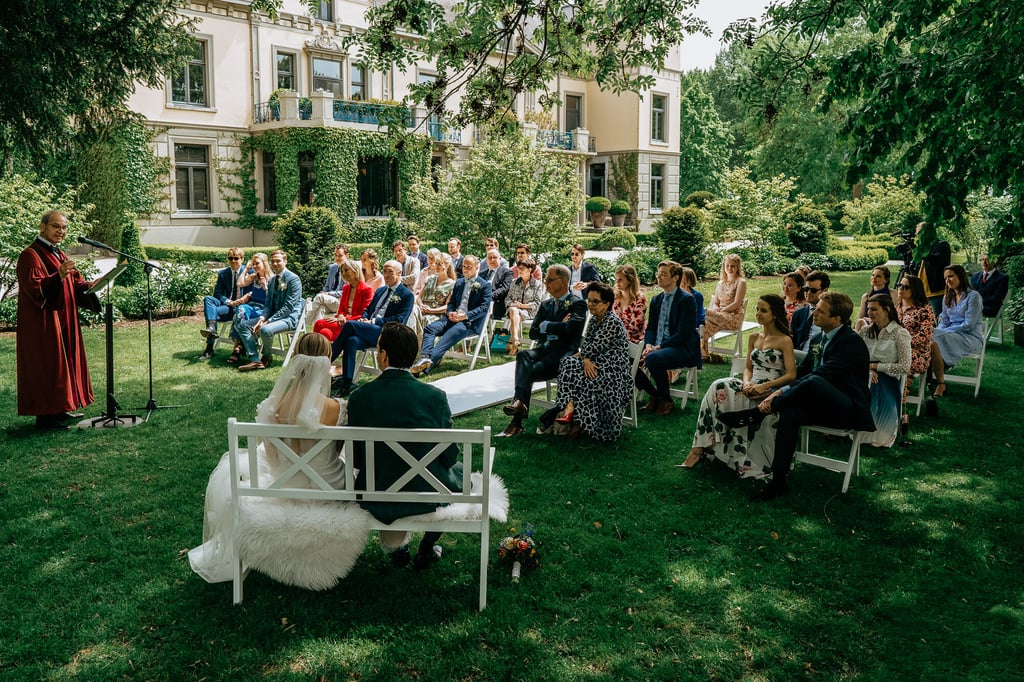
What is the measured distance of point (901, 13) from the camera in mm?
5988

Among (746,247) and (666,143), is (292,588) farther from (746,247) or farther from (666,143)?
(666,143)

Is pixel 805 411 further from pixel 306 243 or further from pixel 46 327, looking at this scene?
pixel 306 243

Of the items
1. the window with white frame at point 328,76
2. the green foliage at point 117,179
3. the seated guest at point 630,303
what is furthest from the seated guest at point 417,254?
the window with white frame at point 328,76

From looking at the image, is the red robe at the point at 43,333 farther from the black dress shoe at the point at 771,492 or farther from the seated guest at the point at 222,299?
the black dress shoe at the point at 771,492

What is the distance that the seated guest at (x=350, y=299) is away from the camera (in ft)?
32.9

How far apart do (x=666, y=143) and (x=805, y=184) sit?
11.6 m

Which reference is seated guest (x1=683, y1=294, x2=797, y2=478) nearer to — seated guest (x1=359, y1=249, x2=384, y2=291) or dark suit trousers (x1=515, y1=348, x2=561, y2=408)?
dark suit trousers (x1=515, y1=348, x2=561, y2=408)

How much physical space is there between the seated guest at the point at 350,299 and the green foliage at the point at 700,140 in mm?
43074

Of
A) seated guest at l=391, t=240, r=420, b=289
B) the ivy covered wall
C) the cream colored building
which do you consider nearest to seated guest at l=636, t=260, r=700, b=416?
seated guest at l=391, t=240, r=420, b=289

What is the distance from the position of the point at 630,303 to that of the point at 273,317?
498cm

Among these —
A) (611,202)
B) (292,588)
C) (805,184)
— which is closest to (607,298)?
(292,588)

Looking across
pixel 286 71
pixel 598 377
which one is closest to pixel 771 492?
pixel 598 377

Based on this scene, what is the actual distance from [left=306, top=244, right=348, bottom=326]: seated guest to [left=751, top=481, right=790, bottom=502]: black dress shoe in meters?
6.77

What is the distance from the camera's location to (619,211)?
37.2 meters
